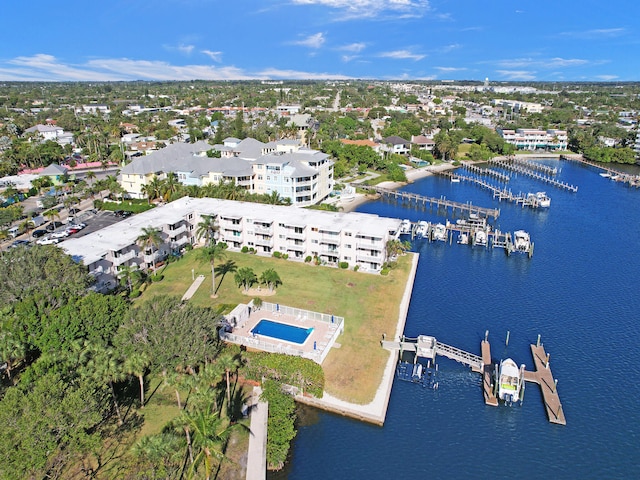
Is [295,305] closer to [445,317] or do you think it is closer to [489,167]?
[445,317]

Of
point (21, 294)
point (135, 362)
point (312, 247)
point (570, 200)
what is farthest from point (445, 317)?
point (570, 200)

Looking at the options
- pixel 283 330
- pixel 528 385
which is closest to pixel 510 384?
pixel 528 385

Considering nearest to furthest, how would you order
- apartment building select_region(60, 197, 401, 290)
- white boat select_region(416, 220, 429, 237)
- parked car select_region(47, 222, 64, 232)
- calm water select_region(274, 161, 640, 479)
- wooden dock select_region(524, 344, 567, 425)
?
calm water select_region(274, 161, 640, 479) < wooden dock select_region(524, 344, 567, 425) < apartment building select_region(60, 197, 401, 290) < parked car select_region(47, 222, 64, 232) < white boat select_region(416, 220, 429, 237)

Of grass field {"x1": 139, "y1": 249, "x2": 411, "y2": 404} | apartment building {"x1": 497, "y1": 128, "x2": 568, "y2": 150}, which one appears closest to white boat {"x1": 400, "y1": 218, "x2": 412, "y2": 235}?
grass field {"x1": 139, "y1": 249, "x2": 411, "y2": 404}

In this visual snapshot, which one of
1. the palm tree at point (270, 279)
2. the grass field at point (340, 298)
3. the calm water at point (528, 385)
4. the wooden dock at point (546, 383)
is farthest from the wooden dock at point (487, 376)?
the palm tree at point (270, 279)

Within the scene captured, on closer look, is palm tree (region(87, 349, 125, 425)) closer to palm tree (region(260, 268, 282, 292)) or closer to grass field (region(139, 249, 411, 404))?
grass field (region(139, 249, 411, 404))
